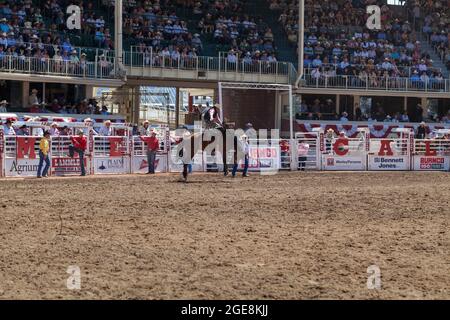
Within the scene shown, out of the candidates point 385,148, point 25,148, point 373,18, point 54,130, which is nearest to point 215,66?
point 385,148

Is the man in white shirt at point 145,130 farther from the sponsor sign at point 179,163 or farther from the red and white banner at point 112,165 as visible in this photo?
the red and white banner at point 112,165

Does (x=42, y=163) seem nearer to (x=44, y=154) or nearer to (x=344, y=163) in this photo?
(x=44, y=154)

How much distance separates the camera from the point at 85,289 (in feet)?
23.5

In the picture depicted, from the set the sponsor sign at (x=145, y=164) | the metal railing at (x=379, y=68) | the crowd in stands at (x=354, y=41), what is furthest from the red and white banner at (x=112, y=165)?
the crowd in stands at (x=354, y=41)

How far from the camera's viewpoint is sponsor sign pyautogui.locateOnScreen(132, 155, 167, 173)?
23922mm

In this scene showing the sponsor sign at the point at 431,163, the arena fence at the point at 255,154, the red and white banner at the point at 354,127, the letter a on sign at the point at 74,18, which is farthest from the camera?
the red and white banner at the point at 354,127

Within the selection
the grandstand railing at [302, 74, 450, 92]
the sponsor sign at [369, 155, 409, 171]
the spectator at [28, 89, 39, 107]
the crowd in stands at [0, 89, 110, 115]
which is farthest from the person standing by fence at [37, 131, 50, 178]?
the grandstand railing at [302, 74, 450, 92]

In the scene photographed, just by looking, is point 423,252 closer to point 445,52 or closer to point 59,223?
point 59,223

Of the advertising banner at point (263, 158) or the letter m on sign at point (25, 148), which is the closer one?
the letter m on sign at point (25, 148)

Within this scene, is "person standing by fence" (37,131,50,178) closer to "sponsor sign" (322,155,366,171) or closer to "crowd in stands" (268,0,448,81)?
"sponsor sign" (322,155,366,171)

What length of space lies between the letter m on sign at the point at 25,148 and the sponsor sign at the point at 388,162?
40.6ft

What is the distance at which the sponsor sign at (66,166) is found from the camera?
22281mm

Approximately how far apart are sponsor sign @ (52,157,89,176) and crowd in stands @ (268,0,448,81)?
1731cm
